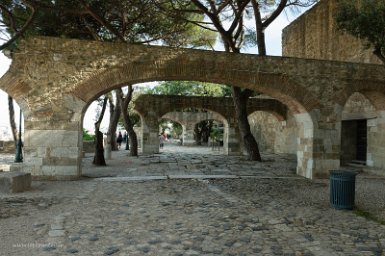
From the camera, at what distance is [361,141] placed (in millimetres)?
13039

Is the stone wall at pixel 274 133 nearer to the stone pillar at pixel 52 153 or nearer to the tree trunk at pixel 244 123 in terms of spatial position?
the tree trunk at pixel 244 123

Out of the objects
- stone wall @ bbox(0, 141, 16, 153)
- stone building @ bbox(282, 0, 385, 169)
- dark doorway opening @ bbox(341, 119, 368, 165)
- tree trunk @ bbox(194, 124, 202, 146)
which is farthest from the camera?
tree trunk @ bbox(194, 124, 202, 146)

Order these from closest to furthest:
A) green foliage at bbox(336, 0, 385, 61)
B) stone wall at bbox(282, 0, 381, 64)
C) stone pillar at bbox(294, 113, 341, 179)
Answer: green foliage at bbox(336, 0, 385, 61), stone pillar at bbox(294, 113, 341, 179), stone wall at bbox(282, 0, 381, 64)

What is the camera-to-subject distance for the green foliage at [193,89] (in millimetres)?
30734

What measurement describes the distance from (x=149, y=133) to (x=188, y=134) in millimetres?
11820

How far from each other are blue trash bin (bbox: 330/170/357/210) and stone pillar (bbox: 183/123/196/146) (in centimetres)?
2318

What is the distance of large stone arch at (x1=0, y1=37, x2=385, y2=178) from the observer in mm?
7832

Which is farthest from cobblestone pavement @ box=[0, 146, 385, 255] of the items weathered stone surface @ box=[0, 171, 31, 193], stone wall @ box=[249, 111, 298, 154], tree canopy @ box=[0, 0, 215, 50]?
stone wall @ box=[249, 111, 298, 154]

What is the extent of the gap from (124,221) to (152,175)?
4667mm

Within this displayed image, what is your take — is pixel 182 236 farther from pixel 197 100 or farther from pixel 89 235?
pixel 197 100

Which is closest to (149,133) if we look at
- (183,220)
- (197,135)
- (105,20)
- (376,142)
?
(105,20)

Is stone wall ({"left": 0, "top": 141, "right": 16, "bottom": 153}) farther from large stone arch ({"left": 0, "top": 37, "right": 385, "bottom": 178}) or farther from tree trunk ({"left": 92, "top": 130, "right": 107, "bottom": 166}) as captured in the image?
large stone arch ({"left": 0, "top": 37, "right": 385, "bottom": 178})

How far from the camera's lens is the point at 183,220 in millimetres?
4758

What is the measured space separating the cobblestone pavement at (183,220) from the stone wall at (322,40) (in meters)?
6.89
